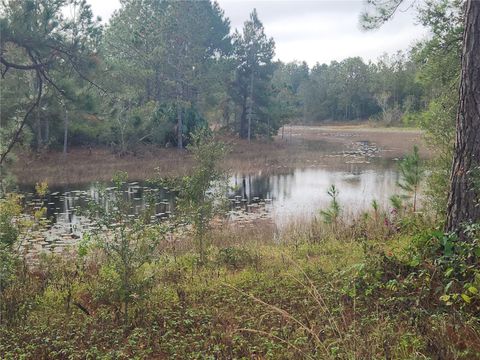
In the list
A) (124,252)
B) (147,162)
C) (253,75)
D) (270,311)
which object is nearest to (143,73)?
(147,162)

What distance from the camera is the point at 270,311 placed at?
Answer: 9.71 feet

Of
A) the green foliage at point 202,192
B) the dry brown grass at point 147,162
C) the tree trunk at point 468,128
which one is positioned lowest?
the dry brown grass at point 147,162

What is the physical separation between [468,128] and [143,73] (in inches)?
1069

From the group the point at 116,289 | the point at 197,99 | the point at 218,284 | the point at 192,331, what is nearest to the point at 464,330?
the point at 192,331

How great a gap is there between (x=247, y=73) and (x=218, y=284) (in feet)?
109

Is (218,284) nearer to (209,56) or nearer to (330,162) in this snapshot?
(330,162)

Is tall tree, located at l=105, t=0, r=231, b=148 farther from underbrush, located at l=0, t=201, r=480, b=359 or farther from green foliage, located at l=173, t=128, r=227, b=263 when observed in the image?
underbrush, located at l=0, t=201, r=480, b=359

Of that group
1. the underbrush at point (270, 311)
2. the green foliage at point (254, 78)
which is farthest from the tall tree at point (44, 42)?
the green foliage at point (254, 78)

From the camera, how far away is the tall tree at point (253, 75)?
3600 cm

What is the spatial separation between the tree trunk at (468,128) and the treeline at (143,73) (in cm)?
602

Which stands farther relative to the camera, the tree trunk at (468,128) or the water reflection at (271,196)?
the water reflection at (271,196)

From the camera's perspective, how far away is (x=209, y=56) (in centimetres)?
3644

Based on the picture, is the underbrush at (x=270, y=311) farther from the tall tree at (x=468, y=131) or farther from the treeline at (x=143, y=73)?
the treeline at (x=143, y=73)

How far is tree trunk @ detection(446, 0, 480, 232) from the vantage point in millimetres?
4066
